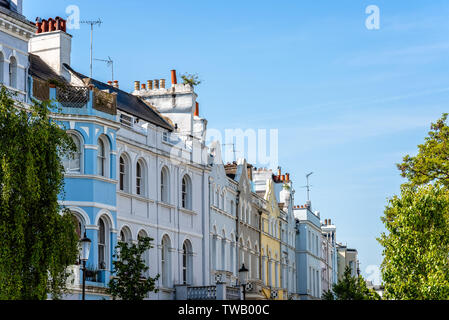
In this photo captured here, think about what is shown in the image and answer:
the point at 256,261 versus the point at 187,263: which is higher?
the point at 256,261

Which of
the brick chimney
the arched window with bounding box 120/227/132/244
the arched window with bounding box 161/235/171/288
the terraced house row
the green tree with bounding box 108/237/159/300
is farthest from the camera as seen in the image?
the arched window with bounding box 161/235/171/288

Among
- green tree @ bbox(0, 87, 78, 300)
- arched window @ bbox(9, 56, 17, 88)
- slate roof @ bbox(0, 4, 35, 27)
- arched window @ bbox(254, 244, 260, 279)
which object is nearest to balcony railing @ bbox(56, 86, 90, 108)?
arched window @ bbox(9, 56, 17, 88)

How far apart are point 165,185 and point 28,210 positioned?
2126 centimetres

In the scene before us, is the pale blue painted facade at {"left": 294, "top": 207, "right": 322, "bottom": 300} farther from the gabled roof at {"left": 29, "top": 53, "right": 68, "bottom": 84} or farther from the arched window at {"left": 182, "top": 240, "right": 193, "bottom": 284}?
the gabled roof at {"left": 29, "top": 53, "right": 68, "bottom": 84}

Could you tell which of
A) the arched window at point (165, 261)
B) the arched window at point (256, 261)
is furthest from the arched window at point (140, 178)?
the arched window at point (256, 261)

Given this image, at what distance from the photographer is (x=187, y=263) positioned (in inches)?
1727

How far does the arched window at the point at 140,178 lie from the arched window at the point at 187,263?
17.5 feet

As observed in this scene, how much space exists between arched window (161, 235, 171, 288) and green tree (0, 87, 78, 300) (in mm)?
19513

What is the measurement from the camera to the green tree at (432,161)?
42.4m

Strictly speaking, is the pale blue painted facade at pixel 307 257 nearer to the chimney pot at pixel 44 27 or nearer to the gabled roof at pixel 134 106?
the gabled roof at pixel 134 106

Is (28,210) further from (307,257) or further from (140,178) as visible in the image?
(307,257)

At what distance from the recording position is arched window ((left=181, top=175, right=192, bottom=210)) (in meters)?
44.4

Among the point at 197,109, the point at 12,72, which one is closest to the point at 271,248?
the point at 197,109
